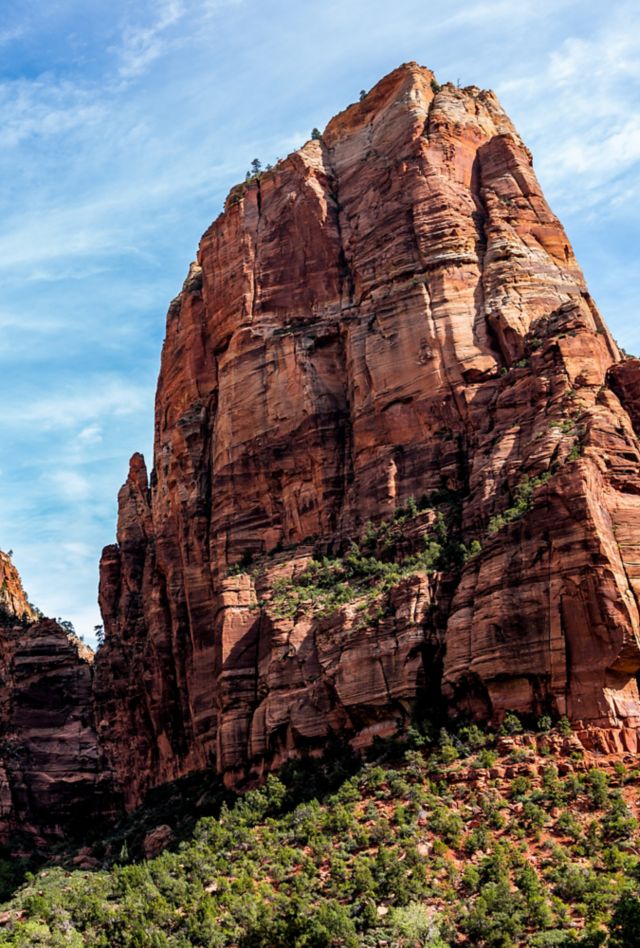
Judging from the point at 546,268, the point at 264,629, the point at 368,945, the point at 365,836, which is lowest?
the point at 368,945

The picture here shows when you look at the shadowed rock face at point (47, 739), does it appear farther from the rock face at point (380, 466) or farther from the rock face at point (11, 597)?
the rock face at point (11, 597)

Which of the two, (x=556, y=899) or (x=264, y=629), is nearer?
(x=556, y=899)

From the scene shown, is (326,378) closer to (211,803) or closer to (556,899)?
(211,803)

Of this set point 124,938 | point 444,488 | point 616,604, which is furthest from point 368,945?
point 444,488

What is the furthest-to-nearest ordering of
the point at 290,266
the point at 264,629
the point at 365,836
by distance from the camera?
the point at 290,266 < the point at 264,629 < the point at 365,836

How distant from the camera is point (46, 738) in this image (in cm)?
11350

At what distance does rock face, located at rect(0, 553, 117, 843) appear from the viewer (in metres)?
109

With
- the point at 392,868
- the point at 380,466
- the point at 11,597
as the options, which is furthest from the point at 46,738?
the point at 392,868

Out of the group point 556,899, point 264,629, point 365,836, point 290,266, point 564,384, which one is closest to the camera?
point 556,899

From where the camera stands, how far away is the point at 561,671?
6372cm

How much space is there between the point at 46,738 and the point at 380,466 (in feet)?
150

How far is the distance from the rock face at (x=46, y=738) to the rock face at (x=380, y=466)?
3.66 metres

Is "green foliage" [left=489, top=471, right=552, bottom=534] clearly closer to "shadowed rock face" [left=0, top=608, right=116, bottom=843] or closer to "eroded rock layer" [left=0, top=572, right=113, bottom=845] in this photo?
"eroded rock layer" [left=0, top=572, right=113, bottom=845]

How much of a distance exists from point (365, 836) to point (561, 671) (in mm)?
11853
